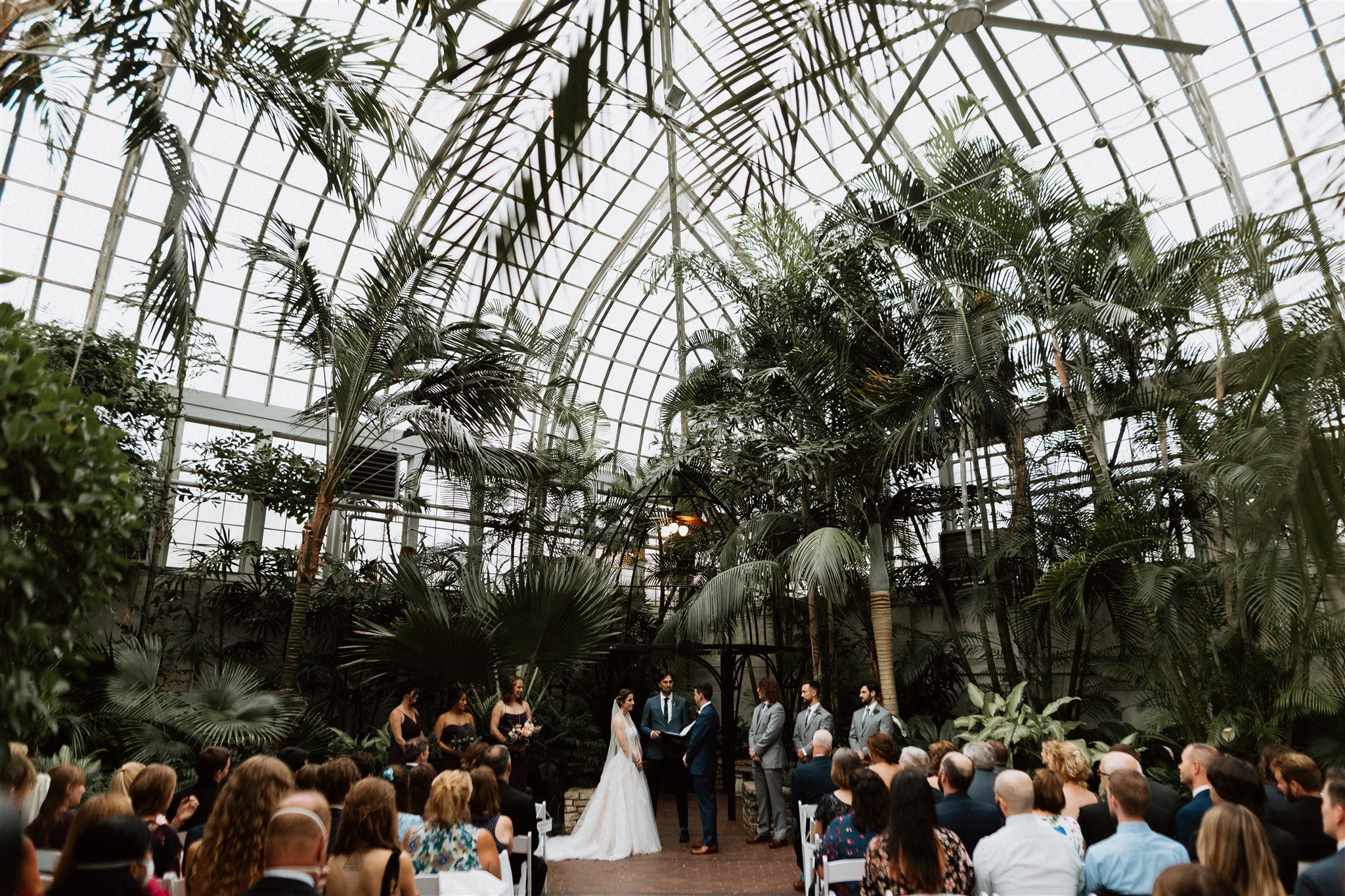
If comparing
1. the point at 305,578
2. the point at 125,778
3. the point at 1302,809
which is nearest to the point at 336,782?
the point at 125,778

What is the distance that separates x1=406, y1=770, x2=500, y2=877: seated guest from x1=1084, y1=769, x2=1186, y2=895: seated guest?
96.0 inches

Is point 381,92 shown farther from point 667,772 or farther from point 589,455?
point 589,455

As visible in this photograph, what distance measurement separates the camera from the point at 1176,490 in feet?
28.9

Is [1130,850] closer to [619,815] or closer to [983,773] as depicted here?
[983,773]

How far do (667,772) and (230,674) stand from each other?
4343mm

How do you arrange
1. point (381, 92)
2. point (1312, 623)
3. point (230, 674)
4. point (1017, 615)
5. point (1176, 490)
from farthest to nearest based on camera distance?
1. point (1017, 615)
2. point (1176, 490)
3. point (230, 674)
4. point (381, 92)
5. point (1312, 623)

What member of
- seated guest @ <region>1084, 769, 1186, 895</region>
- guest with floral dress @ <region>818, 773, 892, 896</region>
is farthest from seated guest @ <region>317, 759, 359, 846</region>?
seated guest @ <region>1084, 769, 1186, 895</region>

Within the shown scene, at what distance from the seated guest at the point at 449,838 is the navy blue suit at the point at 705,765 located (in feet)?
14.7

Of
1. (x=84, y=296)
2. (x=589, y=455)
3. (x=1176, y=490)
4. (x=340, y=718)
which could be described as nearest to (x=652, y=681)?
(x=589, y=455)

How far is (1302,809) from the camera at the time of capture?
353 centimetres

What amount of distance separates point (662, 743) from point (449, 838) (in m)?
5.43

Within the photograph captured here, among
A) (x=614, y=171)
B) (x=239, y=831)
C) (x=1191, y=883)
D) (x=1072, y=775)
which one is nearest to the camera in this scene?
(x=1191, y=883)

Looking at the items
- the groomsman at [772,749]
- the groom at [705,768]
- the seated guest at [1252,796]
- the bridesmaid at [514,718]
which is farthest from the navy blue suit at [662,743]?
the seated guest at [1252,796]

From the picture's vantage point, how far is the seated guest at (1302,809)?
3.50 m
